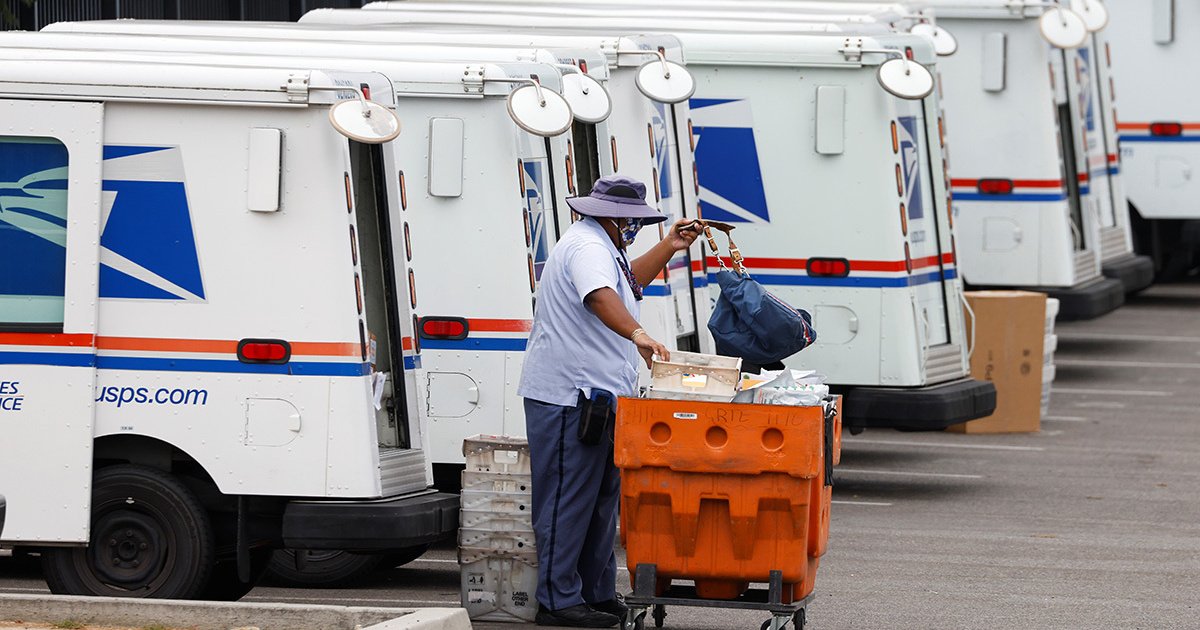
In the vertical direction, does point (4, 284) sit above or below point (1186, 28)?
below

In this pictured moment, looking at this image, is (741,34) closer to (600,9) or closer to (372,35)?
(600,9)

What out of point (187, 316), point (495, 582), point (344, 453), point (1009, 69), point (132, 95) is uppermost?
point (1009, 69)

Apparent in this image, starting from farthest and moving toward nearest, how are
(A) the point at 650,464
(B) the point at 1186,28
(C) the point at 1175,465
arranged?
(B) the point at 1186,28, (C) the point at 1175,465, (A) the point at 650,464

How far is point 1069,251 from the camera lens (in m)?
16.9

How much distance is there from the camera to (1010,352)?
49.7 feet

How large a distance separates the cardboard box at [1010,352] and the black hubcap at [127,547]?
7.81 meters

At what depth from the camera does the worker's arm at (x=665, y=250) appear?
8367 millimetres

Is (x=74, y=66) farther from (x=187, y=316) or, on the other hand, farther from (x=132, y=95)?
(x=187, y=316)

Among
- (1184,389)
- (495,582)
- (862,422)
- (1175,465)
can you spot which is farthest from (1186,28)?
(495,582)

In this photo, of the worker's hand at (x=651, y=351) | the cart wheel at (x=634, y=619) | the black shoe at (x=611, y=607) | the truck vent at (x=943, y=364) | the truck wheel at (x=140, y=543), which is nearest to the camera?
the worker's hand at (x=651, y=351)

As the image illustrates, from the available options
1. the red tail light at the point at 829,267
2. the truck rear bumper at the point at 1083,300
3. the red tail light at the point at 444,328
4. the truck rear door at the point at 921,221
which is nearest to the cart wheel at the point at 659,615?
the red tail light at the point at 444,328

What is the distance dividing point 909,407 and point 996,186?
177 inches

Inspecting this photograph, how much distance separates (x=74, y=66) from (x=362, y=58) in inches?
77.1

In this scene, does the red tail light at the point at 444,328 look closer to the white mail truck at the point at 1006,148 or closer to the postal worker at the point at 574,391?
the postal worker at the point at 574,391
